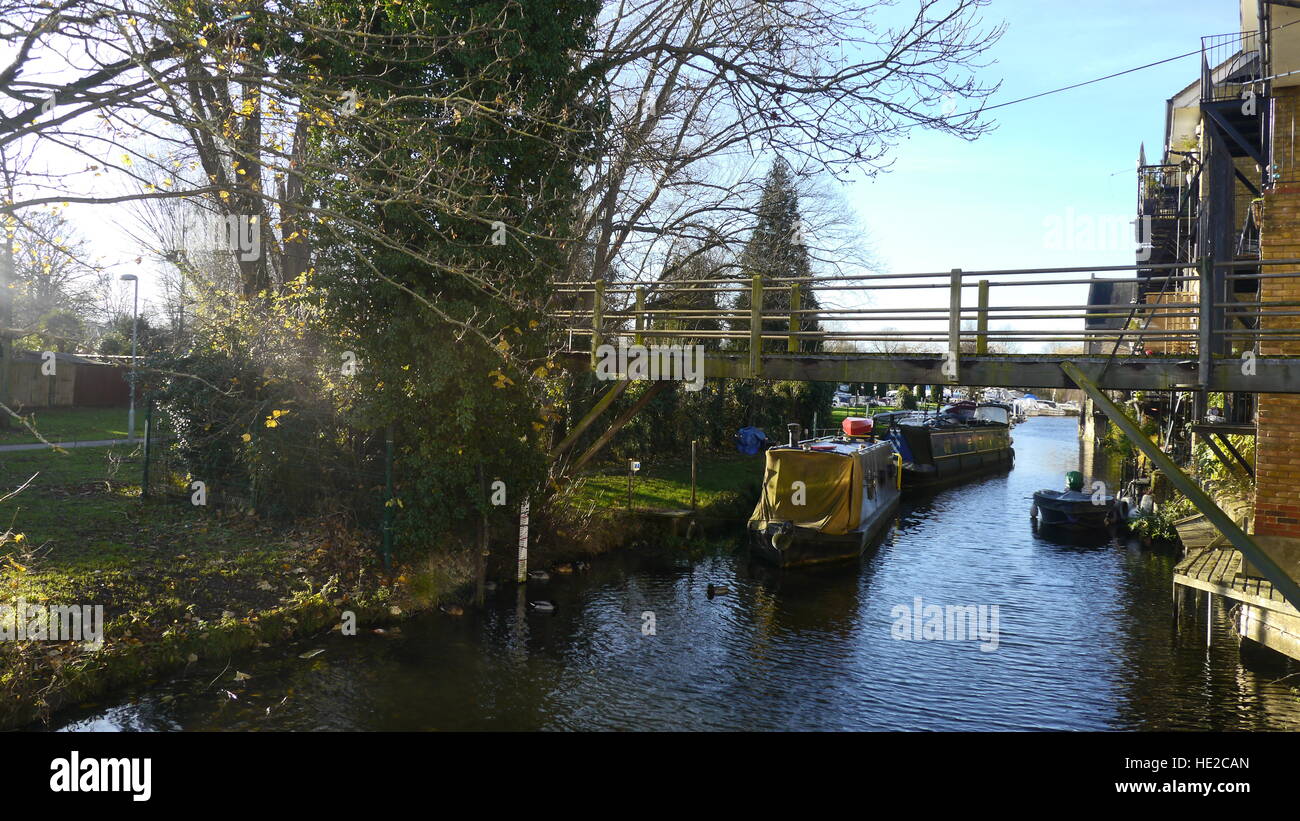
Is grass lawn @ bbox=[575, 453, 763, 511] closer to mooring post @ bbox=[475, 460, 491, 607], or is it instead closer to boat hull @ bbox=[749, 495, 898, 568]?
boat hull @ bbox=[749, 495, 898, 568]

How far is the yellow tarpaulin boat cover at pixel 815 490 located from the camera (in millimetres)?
18734

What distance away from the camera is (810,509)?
18859 mm

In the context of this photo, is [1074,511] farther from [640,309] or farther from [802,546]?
[640,309]

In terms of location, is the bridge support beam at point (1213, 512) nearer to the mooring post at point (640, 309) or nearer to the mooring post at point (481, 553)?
the mooring post at point (640, 309)

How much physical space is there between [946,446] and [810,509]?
17189 millimetres

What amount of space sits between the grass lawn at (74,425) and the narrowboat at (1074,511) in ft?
76.6

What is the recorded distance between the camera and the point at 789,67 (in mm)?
14422

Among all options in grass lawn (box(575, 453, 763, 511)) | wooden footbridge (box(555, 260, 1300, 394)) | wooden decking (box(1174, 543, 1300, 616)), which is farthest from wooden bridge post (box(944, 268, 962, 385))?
grass lawn (box(575, 453, 763, 511))

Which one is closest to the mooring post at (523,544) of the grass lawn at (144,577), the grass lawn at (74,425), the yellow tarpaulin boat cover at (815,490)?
the grass lawn at (144,577)

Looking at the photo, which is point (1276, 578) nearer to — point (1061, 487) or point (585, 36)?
point (585, 36)

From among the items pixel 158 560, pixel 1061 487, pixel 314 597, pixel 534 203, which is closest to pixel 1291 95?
pixel 534 203

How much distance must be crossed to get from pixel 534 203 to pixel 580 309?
388 centimetres

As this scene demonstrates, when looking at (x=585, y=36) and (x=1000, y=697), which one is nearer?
(x=1000, y=697)
